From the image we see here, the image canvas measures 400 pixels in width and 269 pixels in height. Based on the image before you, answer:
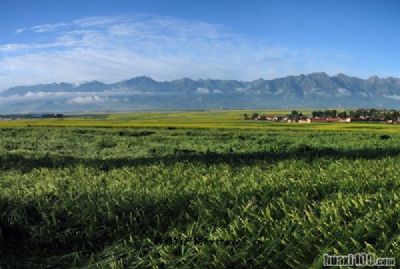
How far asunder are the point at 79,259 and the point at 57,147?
27.9 metres

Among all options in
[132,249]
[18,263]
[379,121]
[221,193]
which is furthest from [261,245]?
[379,121]

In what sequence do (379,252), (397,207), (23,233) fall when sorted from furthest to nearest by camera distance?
(23,233) → (397,207) → (379,252)

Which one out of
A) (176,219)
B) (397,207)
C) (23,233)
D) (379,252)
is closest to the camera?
(379,252)

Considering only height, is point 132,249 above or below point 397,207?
below

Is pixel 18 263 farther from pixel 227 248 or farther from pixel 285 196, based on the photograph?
pixel 285 196

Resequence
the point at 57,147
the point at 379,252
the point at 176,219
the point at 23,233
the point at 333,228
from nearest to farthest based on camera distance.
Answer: the point at 379,252 → the point at 333,228 → the point at 176,219 → the point at 23,233 → the point at 57,147

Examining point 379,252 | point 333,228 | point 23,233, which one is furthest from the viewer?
point 23,233

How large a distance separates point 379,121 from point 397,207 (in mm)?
78235

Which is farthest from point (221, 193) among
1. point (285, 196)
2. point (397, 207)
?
point (397, 207)

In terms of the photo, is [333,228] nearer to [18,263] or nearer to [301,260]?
[301,260]

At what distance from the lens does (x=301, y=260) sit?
7.33 meters

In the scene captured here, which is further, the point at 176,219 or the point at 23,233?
the point at 23,233

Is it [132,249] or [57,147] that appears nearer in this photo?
[132,249]

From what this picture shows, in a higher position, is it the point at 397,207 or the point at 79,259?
the point at 397,207
